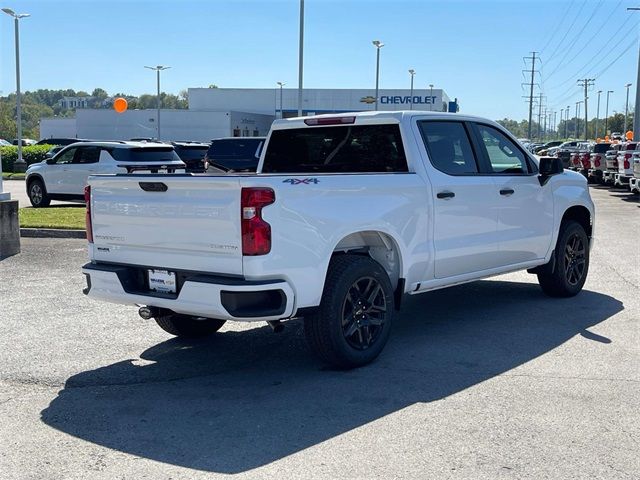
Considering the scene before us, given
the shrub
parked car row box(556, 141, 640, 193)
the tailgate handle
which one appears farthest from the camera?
the shrub

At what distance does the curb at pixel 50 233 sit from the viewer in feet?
46.0

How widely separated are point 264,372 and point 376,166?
2226mm

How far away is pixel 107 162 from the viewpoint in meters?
18.8

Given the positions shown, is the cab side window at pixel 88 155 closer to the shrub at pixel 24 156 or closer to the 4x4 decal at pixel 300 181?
the 4x4 decal at pixel 300 181

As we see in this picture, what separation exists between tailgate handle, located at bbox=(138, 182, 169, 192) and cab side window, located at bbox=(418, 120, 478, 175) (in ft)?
8.14

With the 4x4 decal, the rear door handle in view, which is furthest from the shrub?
the 4x4 decal

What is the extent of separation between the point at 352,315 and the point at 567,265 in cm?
378

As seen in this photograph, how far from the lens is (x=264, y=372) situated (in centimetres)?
621

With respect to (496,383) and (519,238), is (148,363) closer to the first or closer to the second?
(496,383)

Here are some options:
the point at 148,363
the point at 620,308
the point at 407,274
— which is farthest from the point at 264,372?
the point at 620,308

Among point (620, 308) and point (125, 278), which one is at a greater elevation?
point (125, 278)

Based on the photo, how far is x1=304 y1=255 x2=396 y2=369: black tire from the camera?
5.87 m

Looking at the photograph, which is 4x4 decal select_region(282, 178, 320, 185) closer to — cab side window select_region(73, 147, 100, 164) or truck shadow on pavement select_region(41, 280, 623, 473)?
truck shadow on pavement select_region(41, 280, 623, 473)

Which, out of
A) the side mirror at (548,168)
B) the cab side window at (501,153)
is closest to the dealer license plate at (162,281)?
the cab side window at (501,153)
